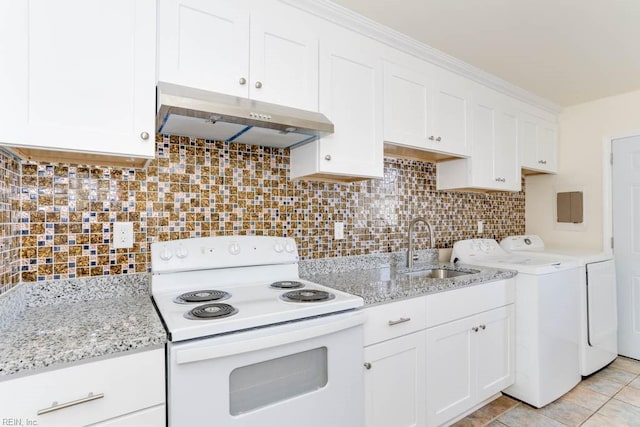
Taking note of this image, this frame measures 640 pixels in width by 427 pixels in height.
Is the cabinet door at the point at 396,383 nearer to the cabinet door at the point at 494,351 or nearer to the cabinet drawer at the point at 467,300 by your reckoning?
the cabinet drawer at the point at 467,300

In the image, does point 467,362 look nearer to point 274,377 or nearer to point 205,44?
point 274,377

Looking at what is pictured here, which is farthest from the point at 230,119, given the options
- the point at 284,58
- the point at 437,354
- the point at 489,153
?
the point at 489,153

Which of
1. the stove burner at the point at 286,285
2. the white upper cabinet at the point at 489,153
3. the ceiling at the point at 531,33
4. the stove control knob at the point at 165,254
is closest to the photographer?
the stove control knob at the point at 165,254

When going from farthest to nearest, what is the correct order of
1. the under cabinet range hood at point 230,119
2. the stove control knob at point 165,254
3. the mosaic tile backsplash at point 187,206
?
1. the stove control knob at point 165,254
2. the mosaic tile backsplash at point 187,206
3. the under cabinet range hood at point 230,119

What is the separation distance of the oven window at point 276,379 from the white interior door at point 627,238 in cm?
307

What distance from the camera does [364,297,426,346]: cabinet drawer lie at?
1.54 meters

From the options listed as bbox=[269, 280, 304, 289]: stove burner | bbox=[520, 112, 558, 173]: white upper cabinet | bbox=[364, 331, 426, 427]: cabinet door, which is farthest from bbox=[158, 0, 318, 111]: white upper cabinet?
bbox=[520, 112, 558, 173]: white upper cabinet

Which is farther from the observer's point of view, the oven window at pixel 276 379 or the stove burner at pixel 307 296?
the stove burner at pixel 307 296

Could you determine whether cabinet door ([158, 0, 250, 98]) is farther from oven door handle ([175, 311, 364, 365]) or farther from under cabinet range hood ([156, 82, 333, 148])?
oven door handle ([175, 311, 364, 365])

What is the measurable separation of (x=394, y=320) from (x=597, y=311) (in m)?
2.06

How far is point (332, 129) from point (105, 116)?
93cm

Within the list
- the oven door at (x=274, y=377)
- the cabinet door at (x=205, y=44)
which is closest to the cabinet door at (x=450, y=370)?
the oven door at (x=274, y=377)

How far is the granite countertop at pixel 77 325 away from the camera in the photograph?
0.92 m

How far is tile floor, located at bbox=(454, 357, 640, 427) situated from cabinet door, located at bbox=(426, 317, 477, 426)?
241 mm
